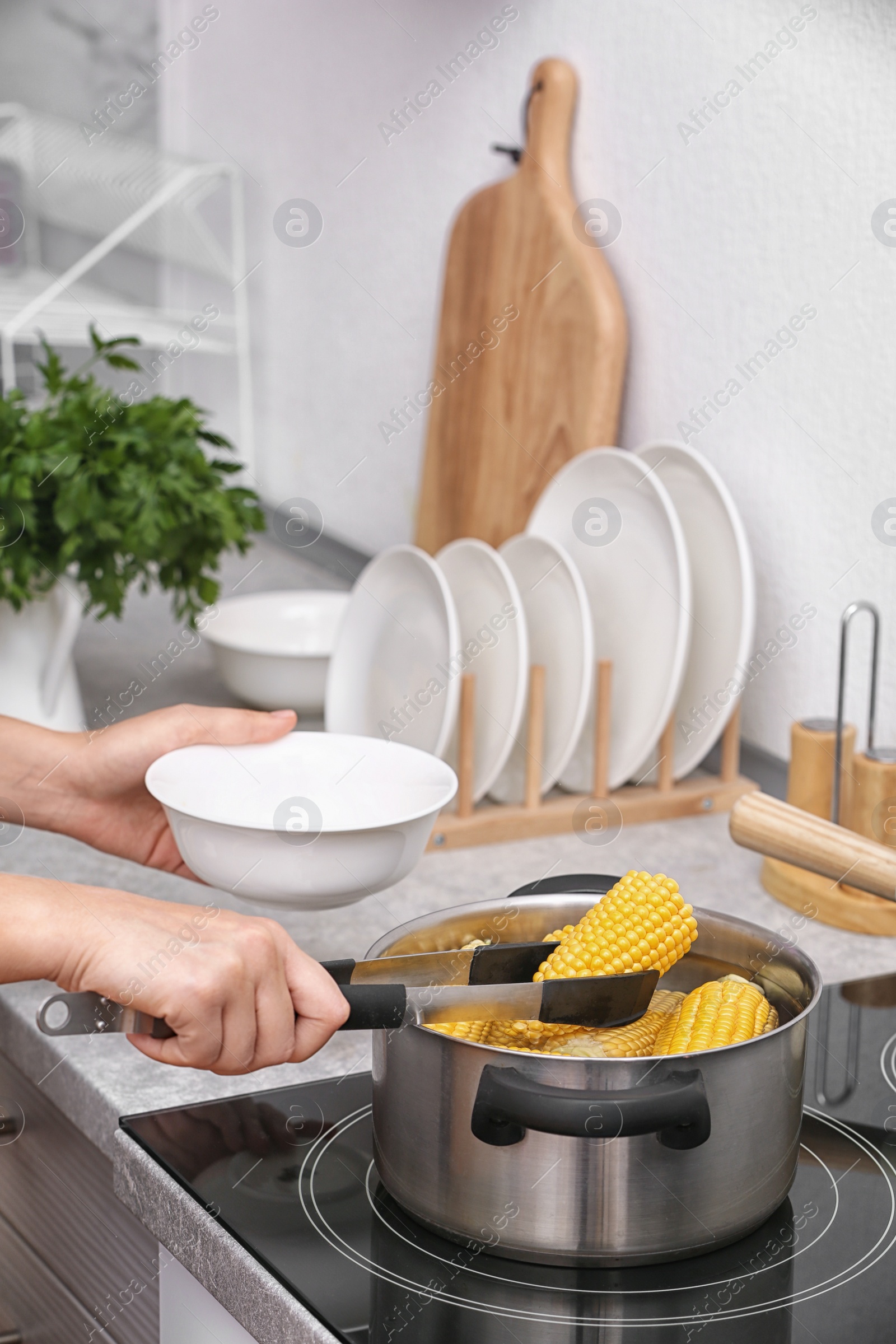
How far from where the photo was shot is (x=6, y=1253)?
835 millimetres

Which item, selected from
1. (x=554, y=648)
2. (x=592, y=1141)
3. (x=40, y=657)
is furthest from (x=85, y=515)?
(x=592, y=1141)

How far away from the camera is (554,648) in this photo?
113 cm

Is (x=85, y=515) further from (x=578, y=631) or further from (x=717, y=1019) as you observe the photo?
(x=717, y=1019)

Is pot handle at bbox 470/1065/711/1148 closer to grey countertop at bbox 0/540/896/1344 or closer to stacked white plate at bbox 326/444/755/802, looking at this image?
grey countertop at bbox 0/540/896/1344

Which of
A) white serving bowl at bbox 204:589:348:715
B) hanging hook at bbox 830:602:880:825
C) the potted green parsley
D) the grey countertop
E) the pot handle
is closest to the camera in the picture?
the pot handle

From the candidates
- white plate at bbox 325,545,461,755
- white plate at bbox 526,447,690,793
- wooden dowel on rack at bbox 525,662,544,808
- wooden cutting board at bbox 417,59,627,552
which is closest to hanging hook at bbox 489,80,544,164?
wooden cutting board at bbox 417,59,627,552

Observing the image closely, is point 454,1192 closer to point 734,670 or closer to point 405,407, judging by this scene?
point 734,670

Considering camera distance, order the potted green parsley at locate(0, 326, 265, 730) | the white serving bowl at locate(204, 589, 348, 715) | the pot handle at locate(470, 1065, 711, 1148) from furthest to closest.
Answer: the white serving bowl at locate(204, 589, 348, 715), the potted green parsley at locate(0, 326, 265, 730), the pot handle at locate(470, 1065, 711, 1148)

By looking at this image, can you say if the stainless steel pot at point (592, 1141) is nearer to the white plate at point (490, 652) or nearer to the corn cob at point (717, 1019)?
the corn cob at point (717, 1019)

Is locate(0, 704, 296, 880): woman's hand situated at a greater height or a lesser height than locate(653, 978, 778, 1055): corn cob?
greater

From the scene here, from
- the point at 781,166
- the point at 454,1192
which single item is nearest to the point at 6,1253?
the point at 454,1192

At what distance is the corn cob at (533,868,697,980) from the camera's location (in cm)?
54

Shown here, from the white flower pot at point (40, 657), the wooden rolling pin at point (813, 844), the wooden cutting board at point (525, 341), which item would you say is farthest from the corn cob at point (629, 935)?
the wooden cutting board at point (525, 341)

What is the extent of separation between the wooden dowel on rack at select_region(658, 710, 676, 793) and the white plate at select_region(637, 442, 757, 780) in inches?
0.5
